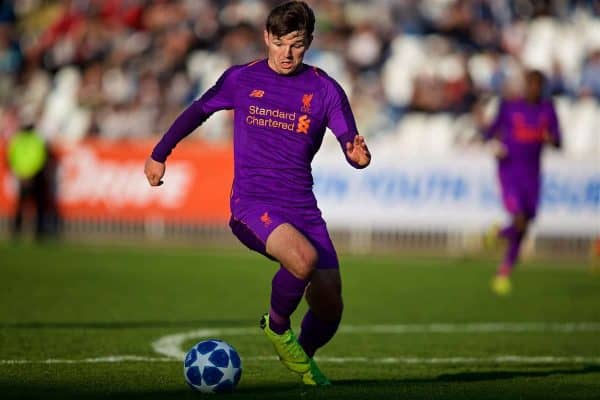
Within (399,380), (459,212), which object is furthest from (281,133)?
(459,212)

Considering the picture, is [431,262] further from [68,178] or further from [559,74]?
[68,178]

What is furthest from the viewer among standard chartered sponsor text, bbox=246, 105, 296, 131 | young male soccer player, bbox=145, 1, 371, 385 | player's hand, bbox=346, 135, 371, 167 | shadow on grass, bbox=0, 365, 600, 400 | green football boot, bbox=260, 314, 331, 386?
standard chartered sponsor text, bbox=246, 105, 296, 131

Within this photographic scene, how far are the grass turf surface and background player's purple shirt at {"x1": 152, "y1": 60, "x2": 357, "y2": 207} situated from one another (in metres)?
1.19

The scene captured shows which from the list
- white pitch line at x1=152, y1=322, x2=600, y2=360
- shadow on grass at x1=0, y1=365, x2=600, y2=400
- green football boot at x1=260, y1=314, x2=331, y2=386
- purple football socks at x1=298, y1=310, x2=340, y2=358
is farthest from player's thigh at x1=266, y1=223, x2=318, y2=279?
white pitch line at x1=152, y1=322, x2=600, y2=360

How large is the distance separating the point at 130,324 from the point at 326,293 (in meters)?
4.20

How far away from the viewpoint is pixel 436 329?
464 inches

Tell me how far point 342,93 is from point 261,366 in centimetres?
216

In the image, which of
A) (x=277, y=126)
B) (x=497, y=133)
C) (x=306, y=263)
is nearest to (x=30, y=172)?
(x=497, y=133)

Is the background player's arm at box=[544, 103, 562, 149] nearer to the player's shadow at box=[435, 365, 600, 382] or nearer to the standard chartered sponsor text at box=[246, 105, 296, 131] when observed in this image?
the player's shadow at box=[435, 365, 600, 382]

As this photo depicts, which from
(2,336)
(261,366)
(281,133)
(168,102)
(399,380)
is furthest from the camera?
(168,102)

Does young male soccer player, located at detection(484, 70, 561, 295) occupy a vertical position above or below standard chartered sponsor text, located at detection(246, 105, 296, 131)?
below

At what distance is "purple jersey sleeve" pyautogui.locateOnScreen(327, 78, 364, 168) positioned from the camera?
7574 mm

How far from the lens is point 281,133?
25.2 feet

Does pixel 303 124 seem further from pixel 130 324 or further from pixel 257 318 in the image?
pixel 257 318
